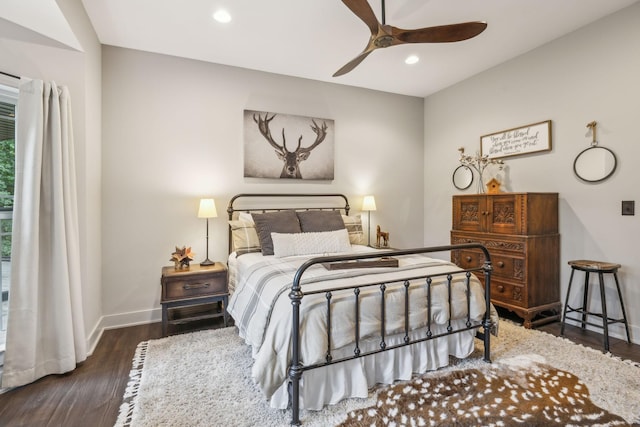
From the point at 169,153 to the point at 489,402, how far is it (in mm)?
3448

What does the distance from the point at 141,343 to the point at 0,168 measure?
1.69 m

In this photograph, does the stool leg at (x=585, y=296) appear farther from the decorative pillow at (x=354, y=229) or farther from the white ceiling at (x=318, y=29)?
the white ceiling at (x=318, y=29)

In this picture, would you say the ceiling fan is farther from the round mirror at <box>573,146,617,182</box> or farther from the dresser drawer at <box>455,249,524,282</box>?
the dresser drawer at <box>455,249,524,282</box>

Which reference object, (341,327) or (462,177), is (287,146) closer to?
(462,177)

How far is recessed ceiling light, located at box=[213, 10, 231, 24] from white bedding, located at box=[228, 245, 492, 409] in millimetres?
2112

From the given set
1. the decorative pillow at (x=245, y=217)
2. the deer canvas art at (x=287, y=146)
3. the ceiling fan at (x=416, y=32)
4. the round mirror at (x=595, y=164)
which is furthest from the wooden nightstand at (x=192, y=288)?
the round mirror at (x=595, y=164)

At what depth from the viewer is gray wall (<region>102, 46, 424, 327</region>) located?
323 centimetres

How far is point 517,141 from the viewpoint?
365 centimetres

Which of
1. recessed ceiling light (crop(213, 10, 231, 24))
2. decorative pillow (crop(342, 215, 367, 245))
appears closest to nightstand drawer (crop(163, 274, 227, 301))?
decorative pillow (crop(342, 215, 367, 245))

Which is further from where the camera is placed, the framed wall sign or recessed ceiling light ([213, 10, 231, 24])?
the framed wall sign

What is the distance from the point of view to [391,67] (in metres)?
3.79

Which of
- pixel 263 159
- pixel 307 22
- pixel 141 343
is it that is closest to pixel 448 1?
pixel 307 22

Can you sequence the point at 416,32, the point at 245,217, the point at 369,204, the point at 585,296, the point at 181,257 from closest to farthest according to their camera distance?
the point at 416,32, the point at 585,296, the point at 181,257, the point at 245,217, the point at 369,204

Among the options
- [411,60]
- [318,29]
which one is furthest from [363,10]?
[411,60]
